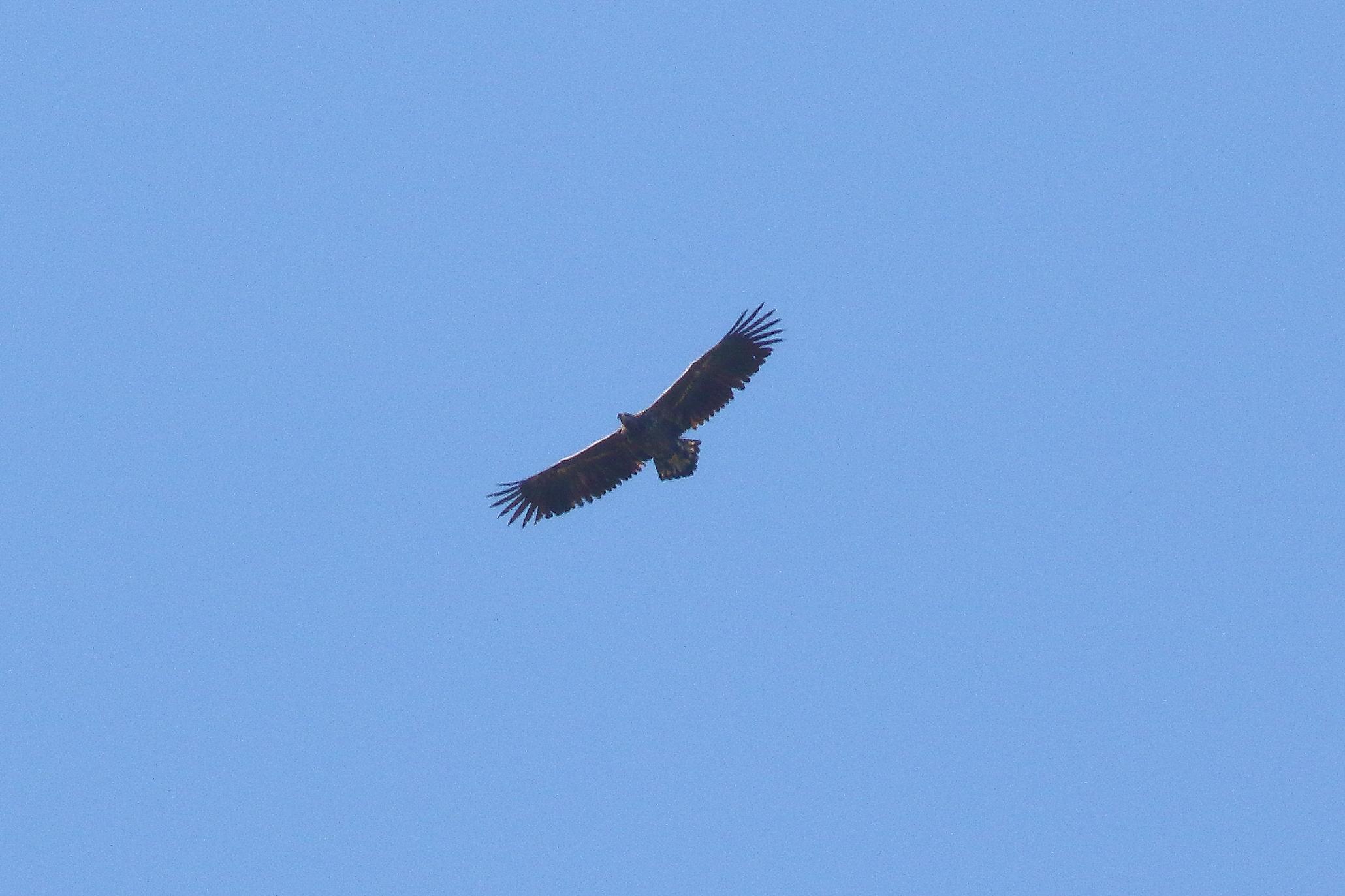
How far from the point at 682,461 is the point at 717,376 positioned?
1.65 meters

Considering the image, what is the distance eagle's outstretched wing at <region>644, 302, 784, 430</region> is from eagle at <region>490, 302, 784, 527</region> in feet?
0.04

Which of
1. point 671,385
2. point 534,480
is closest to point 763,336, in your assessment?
point 671,385

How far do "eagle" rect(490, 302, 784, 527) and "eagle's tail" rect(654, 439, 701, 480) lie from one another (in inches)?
0.5

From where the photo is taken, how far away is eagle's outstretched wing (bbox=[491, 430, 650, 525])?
3584 cm

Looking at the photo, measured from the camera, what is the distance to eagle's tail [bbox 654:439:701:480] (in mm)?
34969

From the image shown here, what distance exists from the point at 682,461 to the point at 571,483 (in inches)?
94.6

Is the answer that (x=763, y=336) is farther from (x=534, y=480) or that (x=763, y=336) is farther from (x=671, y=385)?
(x=534, y=480)

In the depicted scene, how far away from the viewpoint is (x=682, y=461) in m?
35.0

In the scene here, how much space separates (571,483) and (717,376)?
356 centimetres

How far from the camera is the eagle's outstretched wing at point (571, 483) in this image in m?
35.8

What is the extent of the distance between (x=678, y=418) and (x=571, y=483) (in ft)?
8.37

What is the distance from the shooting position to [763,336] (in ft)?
114

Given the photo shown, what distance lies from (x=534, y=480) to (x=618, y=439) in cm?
181

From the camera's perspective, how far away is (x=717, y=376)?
34.8 meters
